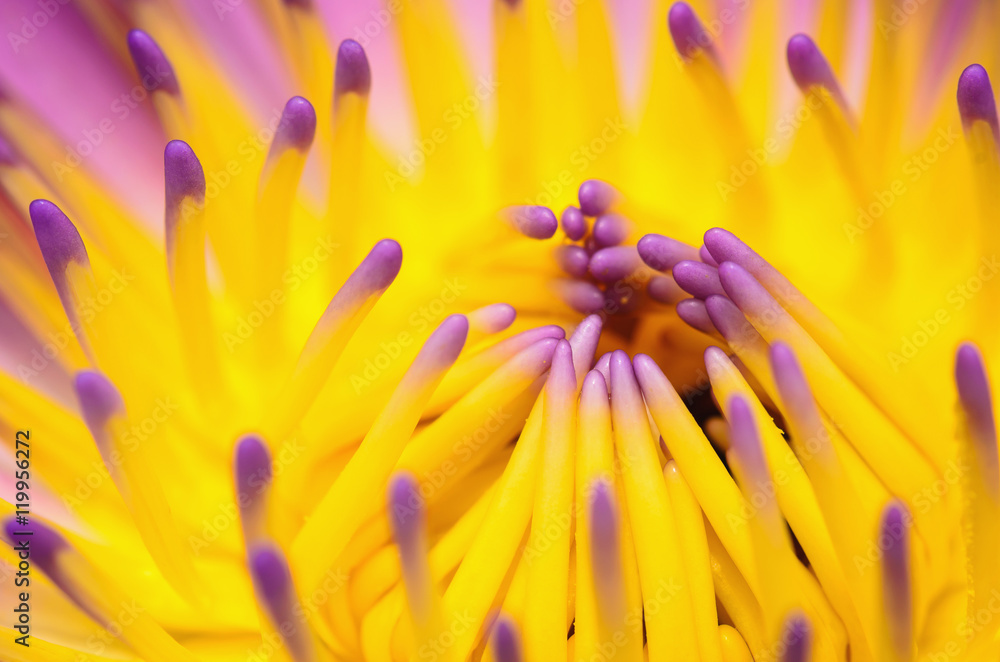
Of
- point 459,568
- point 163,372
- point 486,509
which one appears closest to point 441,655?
point 459,568

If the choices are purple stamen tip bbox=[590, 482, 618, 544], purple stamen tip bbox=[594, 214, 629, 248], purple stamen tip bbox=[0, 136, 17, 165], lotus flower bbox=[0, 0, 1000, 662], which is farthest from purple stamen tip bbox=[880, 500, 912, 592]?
purple stamen tip bbox=[0, 136, 17, 165]

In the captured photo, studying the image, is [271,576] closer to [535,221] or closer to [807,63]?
[535,221]

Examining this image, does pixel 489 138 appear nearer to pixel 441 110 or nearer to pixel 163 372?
pixel 441 110

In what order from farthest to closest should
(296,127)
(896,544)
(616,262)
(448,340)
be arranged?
1. (616,262)
2. (296,127)
3. (448,340)
4. (896,544)

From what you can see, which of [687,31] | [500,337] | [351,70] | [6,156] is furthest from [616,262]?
[6,156]

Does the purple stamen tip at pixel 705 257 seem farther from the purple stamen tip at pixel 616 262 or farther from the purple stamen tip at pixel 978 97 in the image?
the purple stamen tip at pixel 978 97
